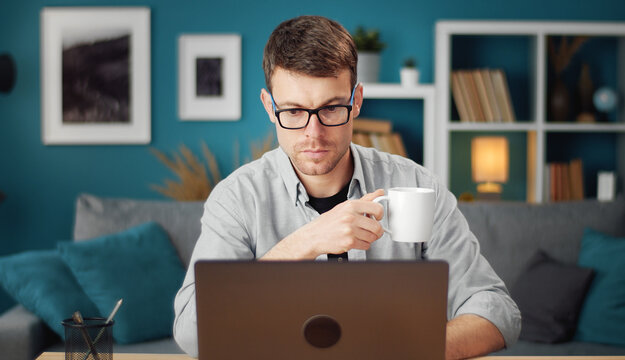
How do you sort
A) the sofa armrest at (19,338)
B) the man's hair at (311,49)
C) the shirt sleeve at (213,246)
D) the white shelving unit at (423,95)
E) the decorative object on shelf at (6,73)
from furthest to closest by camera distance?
the white shelving unit at (423,95)
the decorative object on shelf at (6,73)
the sofa armrest at (19,338)
the man's hair at (311,49)
the shirt sleeve at (213,246)

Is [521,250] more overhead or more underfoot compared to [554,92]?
more underfoot

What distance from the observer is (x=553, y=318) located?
7.18 ft

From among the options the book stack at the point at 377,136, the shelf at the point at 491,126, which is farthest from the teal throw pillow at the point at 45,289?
the shelf at the point at 491,126

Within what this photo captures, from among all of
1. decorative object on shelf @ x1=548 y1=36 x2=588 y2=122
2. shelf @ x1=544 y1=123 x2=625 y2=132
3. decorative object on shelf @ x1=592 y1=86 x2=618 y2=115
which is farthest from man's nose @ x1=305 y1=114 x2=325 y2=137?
decorative object on shelf @ x1=592 y1=86 x2=618 y2=115

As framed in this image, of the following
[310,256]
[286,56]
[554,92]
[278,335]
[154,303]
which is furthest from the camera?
[554,92]

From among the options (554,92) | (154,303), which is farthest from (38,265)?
(554,92)

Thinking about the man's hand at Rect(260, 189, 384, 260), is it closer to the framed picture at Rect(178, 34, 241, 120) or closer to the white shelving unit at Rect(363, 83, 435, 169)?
the white shelving unit at Rect(363, 83, 435, 169)

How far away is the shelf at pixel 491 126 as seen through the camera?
327 centimetres

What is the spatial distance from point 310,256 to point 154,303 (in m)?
1.26

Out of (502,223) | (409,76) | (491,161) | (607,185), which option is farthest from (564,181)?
(502,223)

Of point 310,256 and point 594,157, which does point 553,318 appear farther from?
point 594,157

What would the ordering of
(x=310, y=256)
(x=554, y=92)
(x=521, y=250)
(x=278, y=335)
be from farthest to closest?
(x=554, y=92) → (x=521, y=250) → (x=310, y=256) → (x=278, y=335)

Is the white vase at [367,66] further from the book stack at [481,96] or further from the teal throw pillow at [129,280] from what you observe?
the teal throw pillow at [129,280]

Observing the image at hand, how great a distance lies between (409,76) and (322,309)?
272 centimetres
